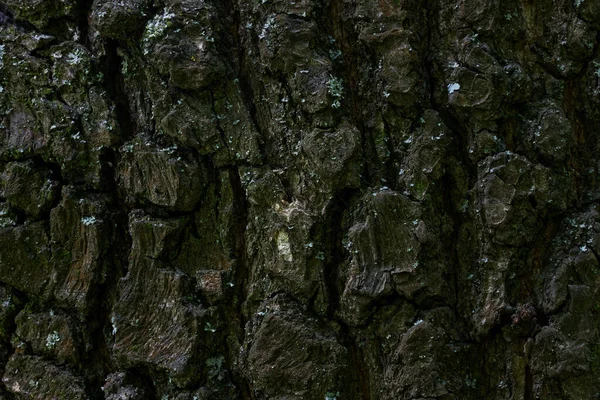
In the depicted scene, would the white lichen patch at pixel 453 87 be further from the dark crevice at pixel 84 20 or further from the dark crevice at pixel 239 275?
the dark crevice at pixel 84 20

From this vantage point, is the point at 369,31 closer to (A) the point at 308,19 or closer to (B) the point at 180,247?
(A) the point at 308,19

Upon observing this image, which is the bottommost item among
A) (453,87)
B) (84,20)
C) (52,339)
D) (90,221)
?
(52,339)

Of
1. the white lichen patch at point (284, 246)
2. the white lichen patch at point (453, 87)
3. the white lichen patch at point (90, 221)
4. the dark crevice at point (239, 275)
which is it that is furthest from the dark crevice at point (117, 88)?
the white lichen patch at point (453, 87)

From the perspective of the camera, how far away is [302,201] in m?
1.85

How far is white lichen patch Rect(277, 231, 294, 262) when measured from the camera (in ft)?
5.99

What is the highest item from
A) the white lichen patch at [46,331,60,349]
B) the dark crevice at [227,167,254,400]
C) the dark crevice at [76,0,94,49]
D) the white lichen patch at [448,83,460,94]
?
the dark crevice at [76,0,94,49]

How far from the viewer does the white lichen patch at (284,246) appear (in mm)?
1826

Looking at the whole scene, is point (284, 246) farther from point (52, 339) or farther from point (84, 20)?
point (84, 20)

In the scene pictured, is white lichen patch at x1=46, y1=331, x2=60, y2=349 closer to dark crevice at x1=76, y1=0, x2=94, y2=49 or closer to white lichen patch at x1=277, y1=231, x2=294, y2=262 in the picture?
white lichen patch at x1=277, y1=231, x2=294, y2=262

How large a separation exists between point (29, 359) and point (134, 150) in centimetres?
76

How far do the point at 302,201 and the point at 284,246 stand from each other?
0.14 m

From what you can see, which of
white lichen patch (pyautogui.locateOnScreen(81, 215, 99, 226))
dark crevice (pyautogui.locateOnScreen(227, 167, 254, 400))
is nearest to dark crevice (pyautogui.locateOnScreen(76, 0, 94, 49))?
white lichen patch (pyautogui.locateOnScreen(81, 215, 99, 226))

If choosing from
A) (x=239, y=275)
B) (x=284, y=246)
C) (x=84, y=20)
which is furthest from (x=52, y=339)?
(x=84, y=20)

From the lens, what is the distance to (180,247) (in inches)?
77.0
